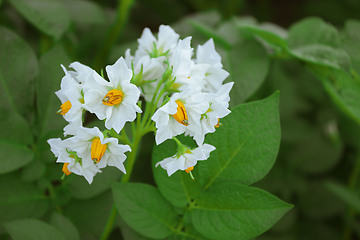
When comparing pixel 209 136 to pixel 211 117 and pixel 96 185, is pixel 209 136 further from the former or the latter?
pixel 96 185

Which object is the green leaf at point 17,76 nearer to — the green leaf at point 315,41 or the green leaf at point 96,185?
the green leaf at point 96,185

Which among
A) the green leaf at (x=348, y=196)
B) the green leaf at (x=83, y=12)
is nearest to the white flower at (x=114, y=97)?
the green leaf at (x=83, y=12)

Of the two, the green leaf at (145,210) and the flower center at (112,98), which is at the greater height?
the flower center at (112,98)

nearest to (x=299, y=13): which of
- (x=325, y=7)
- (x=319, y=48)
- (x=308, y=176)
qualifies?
(x=325, y=7)

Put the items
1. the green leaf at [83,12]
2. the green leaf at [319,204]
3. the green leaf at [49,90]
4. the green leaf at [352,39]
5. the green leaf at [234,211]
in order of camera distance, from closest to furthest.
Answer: the green leaf at [234,211], the green leaf at [49,90], the green leaf at [352,39], the green leaf at [83,12], the green leaf at [319,204]

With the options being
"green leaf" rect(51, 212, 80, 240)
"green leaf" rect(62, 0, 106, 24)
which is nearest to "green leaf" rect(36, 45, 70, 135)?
"green leaf" rect(51, 212, 80, 240)

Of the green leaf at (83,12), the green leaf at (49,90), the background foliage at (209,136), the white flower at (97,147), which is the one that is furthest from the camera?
the green leaf at (83,12)

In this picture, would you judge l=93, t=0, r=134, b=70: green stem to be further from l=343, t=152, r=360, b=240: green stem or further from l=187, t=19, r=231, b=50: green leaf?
l=343, t=152, r=360, b=240: green stem

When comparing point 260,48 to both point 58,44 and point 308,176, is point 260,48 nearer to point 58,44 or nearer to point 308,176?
point 58,44
